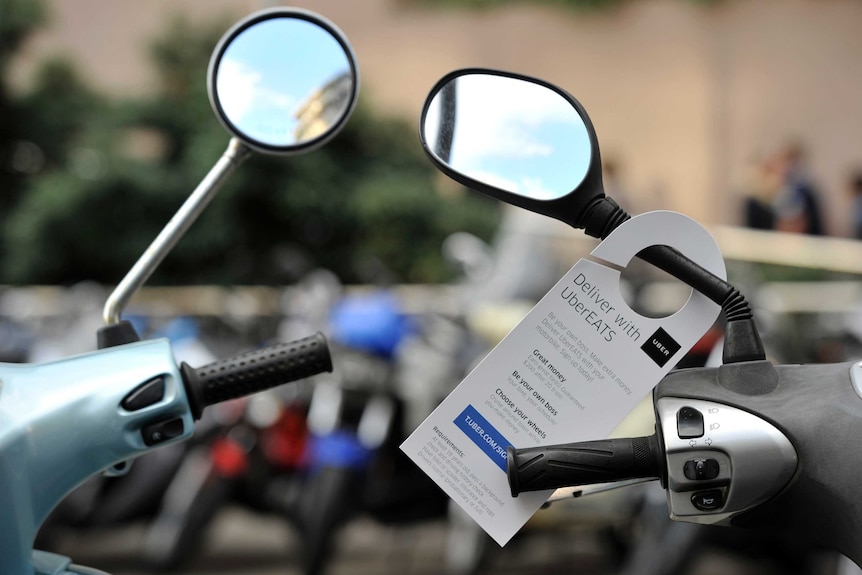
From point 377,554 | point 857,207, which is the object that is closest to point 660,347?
point 377,554

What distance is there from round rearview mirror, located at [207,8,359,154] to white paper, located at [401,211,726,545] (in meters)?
0.42

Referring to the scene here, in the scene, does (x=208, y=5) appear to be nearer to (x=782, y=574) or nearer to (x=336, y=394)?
(x=336, y=394)

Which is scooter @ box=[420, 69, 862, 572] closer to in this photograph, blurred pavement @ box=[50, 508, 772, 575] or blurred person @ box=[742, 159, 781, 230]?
blurred pavement @ box=[50, 508, 772, 575]

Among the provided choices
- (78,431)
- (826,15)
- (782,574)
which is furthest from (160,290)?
(826,15)

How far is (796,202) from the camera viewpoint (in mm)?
8422

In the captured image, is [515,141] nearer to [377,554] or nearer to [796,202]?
[377,554]

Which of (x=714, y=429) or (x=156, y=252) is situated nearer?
(x=714, y=429)

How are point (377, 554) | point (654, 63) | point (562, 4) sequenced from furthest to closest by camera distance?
1. point (562, 4)
2. point (654, 63)
3. point (377, 554)

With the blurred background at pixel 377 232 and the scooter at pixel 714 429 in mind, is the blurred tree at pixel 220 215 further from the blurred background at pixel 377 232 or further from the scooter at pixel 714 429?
the scooter at pixel 714 429

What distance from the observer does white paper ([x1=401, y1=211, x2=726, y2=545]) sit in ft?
2.72

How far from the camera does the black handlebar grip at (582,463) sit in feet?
2.64

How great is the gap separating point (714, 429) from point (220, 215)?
1001 centimetres

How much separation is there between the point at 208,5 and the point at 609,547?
9923 millimetres

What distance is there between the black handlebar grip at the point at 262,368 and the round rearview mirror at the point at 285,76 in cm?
32
